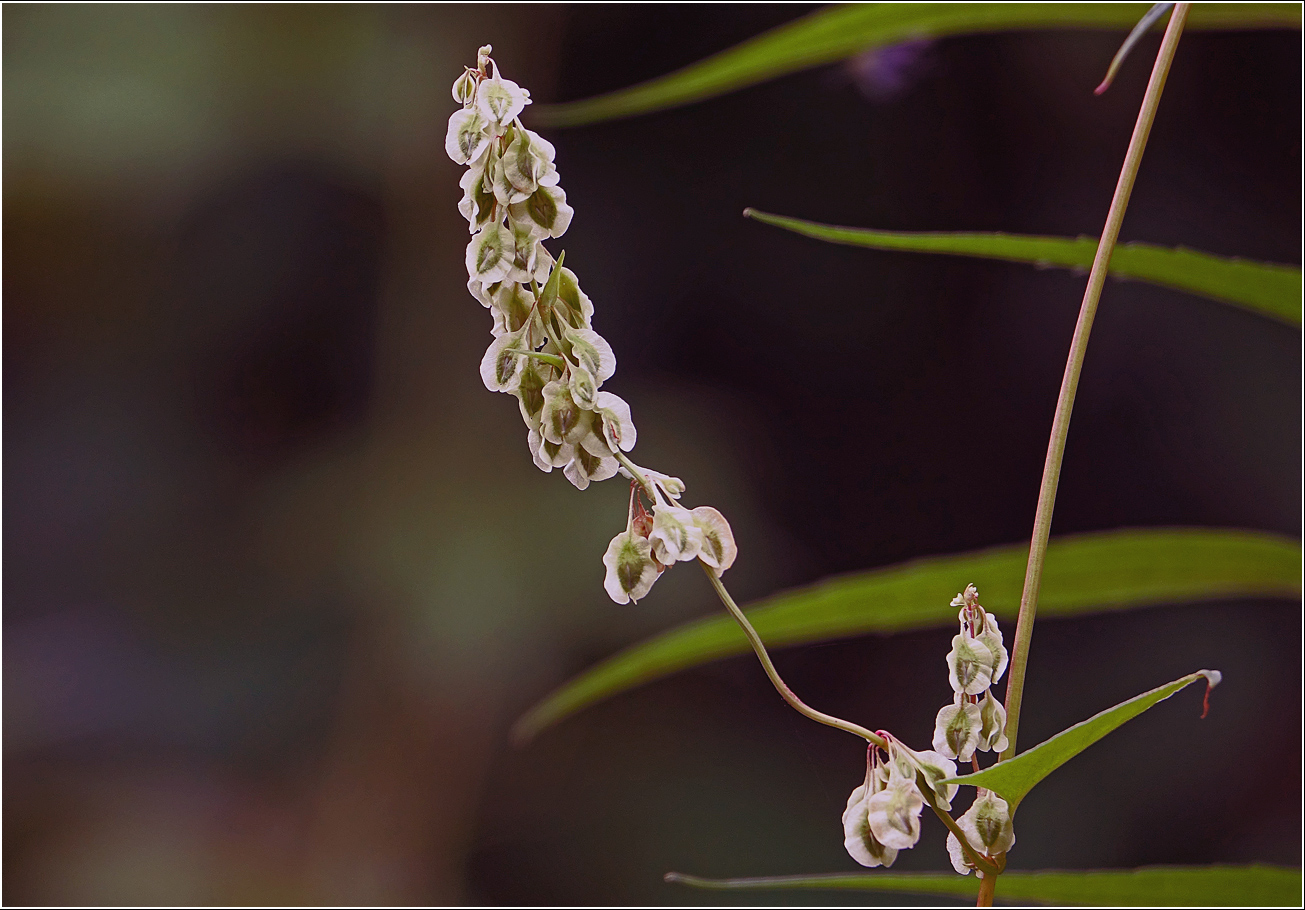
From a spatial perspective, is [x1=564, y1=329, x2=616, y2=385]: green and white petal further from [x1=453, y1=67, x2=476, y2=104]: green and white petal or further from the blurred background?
the blurred background

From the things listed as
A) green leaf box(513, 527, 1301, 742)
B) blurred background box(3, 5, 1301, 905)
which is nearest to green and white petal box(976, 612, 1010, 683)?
green leaf box(513, 527, 1301, 742)

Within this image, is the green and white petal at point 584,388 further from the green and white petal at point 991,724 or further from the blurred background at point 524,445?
the blurred background at point 524,445

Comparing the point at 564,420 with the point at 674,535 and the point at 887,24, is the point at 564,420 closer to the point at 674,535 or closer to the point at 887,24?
the point at 674,535

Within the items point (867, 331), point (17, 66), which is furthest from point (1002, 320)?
point (17, 66)

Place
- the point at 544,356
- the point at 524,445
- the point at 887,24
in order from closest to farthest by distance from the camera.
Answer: the point at 544,356 → the point at 887,24 → the point at 524,445

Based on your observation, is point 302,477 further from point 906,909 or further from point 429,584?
point 906,909

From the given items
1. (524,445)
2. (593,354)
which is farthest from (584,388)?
(524,445)
